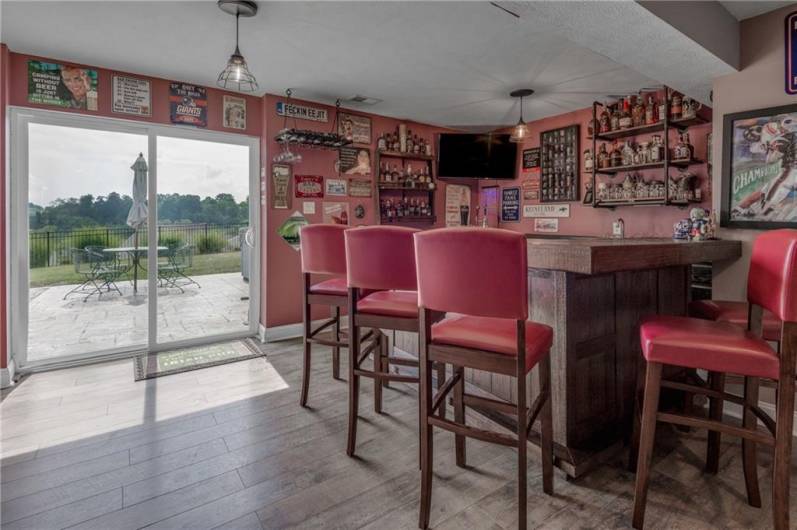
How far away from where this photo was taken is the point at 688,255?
2.01 metres

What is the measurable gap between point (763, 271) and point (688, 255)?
1.21ft

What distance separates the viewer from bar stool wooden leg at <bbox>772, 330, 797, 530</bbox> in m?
1.38

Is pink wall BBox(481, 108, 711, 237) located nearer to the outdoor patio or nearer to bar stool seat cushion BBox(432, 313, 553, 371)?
bar stool seat cushion BBox(432, 313, 553, 371)

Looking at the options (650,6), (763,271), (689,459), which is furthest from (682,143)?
(689,459)

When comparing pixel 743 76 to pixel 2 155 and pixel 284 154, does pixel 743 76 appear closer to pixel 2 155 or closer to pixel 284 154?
pixel 284 154

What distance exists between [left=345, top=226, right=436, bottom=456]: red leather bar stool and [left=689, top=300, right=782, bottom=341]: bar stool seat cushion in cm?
162

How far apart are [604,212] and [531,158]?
120 centimetres

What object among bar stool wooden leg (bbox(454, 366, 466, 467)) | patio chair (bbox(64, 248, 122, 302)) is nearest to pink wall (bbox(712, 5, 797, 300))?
bar stool wooden leg (bbox(454, 366, 466, 467))

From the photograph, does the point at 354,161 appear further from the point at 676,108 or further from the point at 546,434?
the point at 546,434

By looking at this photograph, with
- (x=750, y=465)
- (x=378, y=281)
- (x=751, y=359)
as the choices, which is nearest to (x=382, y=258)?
(x=378, y=281)

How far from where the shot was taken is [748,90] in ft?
8.32

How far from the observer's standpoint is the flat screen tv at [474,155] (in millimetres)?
5254

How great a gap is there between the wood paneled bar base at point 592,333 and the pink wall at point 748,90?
525 mm

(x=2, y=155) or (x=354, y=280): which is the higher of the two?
(x=2, y=155)
